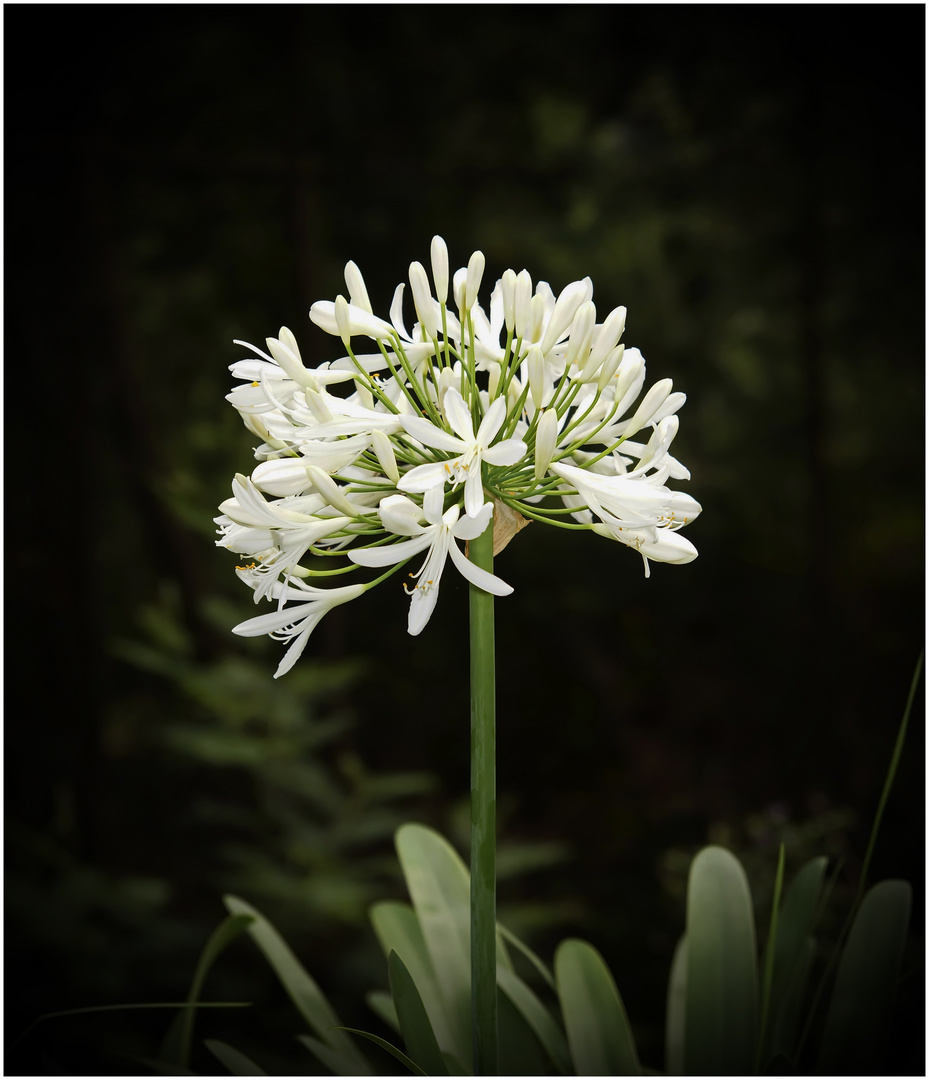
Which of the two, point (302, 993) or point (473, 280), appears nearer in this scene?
point (473, 280)

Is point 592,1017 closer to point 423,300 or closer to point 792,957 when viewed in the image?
point 792,957

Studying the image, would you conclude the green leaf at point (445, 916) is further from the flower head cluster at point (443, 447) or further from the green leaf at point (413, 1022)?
the flower head cluster at point (443, 447)

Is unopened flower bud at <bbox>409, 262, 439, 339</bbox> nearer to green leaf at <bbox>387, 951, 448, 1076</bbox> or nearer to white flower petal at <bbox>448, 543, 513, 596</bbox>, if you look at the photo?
white flower petal at <bbox>448, 543, 513, 596</bbox>

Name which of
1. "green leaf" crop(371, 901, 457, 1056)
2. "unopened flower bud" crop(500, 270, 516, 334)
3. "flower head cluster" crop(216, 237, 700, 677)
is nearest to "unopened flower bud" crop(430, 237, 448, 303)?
"flower head cluster" crop(216, 237, 700, 677)

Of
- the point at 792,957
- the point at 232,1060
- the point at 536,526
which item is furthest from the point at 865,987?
the point at 536,526

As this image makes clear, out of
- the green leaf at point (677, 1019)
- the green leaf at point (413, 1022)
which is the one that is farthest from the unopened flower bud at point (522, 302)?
the green leaf at point (677, 1019)

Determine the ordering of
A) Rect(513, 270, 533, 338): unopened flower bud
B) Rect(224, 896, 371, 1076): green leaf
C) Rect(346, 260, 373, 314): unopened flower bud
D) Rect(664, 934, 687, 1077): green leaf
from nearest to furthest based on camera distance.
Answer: Rect(513, 270, 533, 338): unopened flower bud < Rect(346, 260, 373, 314): unopened flower bud < Rect(224, 896, 371, 1076): green leaf < Rect(664, 934, 687, 1077): green leaf
